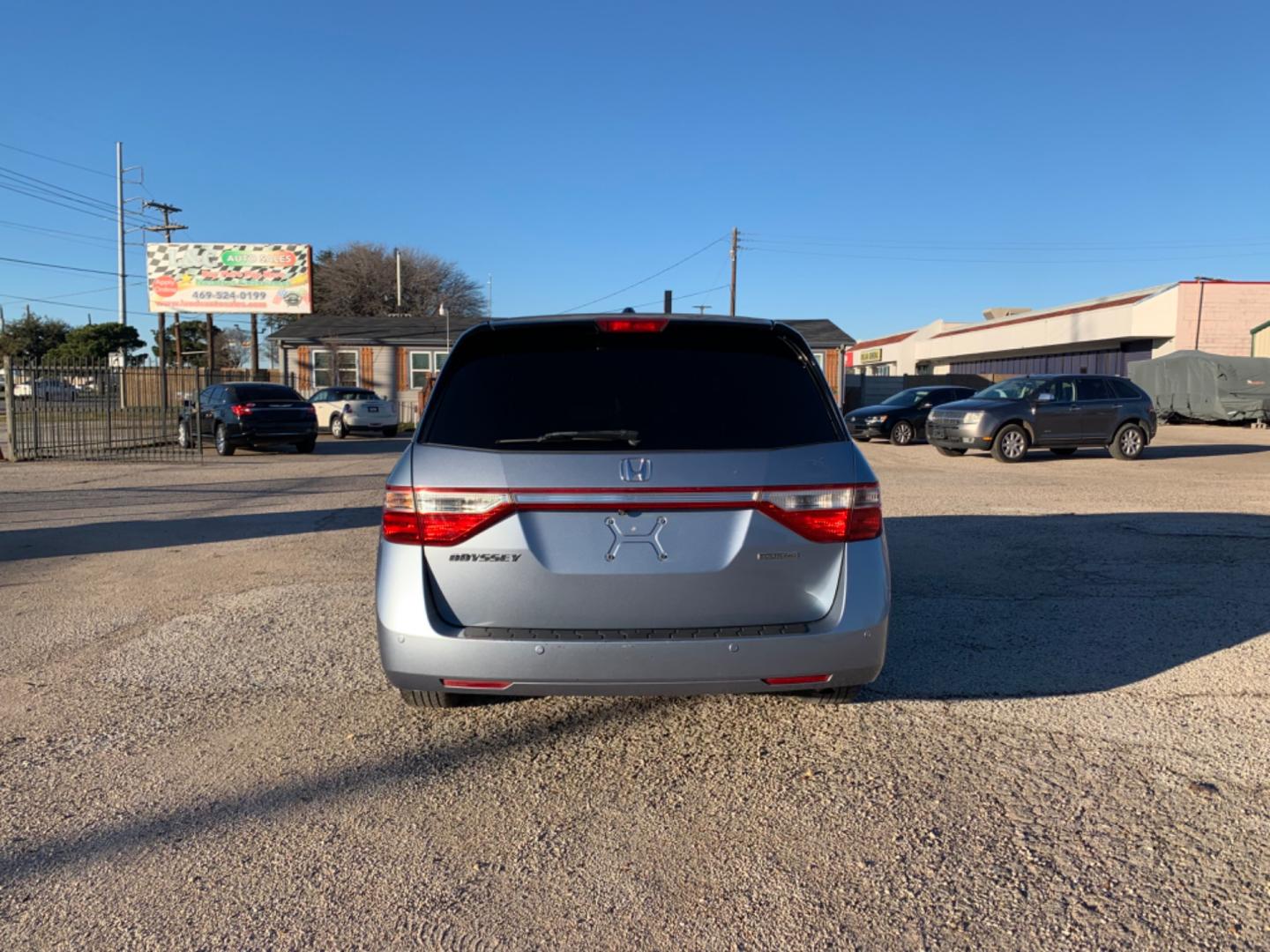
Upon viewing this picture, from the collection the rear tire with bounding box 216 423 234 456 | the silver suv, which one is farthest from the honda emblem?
the rear tire with bounding box 216 423 234 456

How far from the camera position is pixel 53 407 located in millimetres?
17859

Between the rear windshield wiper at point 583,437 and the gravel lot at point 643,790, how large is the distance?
4.28 ft

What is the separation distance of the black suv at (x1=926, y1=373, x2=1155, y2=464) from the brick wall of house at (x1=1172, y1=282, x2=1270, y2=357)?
23.3m

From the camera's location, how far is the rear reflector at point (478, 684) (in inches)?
131

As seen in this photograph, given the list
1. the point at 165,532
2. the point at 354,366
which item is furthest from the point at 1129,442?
the point at 354,366

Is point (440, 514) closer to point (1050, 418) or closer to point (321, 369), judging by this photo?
point (1050, 418)

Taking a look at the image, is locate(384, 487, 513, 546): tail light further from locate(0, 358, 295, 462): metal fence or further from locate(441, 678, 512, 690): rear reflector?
locate(0, 358, 295, 462): metal fence

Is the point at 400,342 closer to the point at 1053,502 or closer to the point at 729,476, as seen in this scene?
the point at 1053,502

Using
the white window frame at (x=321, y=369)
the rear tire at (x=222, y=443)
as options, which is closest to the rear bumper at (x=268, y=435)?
the rear tire at (x=222, y=443)

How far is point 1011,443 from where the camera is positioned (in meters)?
17.1

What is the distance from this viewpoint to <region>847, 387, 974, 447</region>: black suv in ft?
75.4

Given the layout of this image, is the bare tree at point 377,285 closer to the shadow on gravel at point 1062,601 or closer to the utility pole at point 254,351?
the utility pole at point 254,351

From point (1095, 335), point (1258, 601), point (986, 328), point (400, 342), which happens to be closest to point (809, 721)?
point (1258, 601)

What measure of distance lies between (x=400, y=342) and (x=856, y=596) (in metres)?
35.1
